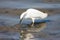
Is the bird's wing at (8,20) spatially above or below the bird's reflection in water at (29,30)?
above

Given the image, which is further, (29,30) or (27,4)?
(27,4)

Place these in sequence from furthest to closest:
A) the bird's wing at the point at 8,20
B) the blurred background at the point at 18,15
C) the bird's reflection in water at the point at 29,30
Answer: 1. the bird's wing at the point at 8,20
2. the blurred background at the point at 18,15
3. the bird's reflection in water at the point at 29,30

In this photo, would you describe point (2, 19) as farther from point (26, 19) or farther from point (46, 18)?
point (46, 18)

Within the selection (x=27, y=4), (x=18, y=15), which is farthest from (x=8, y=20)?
(x=27, y=4)

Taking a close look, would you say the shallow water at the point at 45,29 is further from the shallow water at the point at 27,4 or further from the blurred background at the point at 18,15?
the shallow water at the point at 27,4

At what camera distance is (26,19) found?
7648 millimetres

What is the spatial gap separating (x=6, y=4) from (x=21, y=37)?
4.48m

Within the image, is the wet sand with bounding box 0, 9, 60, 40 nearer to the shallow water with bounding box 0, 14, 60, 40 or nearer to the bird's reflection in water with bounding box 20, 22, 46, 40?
the shallow water with bounding box 0, 14, 60, 40

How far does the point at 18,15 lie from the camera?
8.59 meters

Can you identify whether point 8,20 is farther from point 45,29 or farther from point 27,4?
point 27,4

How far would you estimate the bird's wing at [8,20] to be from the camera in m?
7.54

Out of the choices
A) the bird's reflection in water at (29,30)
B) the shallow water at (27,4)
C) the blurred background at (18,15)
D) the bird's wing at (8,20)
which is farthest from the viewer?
the shallow water at (27,4)

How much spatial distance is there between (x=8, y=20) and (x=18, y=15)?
0.79m

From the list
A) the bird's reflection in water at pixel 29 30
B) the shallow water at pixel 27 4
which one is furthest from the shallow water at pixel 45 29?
the shallow water at pixel 27 4
